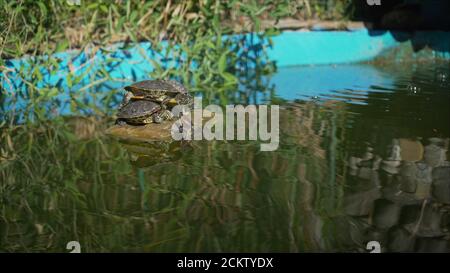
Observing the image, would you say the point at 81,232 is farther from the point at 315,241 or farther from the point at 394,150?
the point at 394,150

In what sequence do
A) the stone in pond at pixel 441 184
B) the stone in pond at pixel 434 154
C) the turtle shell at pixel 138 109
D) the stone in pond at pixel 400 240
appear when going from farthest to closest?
the turtle shell at pixel 138 109 < the stone in pond at pixel 434 154 < the stone in pond at pixel 441 184 < the stone in pond at pixel 400 240

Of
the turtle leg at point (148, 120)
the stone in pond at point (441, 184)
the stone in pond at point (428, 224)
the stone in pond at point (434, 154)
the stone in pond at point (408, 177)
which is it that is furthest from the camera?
the turtle leg at point (148, 120)

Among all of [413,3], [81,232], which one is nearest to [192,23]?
[413,3]

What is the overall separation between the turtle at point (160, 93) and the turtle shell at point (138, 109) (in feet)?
0.39

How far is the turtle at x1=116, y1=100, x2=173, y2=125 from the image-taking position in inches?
177

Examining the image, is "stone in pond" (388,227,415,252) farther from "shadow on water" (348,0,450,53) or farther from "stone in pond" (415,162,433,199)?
"shadow on water" (348,0,450,53)

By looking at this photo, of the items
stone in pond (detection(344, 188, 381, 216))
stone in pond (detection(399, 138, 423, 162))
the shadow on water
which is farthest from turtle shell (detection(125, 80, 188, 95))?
the shadow on water

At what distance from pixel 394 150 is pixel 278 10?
11.0 ft

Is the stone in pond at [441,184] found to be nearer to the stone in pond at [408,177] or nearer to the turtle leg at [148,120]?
the stone in pond at [408,177]

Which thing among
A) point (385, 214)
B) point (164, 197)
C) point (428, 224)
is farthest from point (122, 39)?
point (428, 224)

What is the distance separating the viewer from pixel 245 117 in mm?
5055

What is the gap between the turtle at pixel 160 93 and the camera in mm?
4734

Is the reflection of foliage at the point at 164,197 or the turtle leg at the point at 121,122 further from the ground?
the turtle leg at the point at 121,122

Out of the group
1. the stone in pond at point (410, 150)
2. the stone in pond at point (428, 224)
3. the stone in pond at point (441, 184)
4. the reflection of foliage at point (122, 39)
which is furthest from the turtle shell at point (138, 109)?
the stone in pond at point (428, 224)
